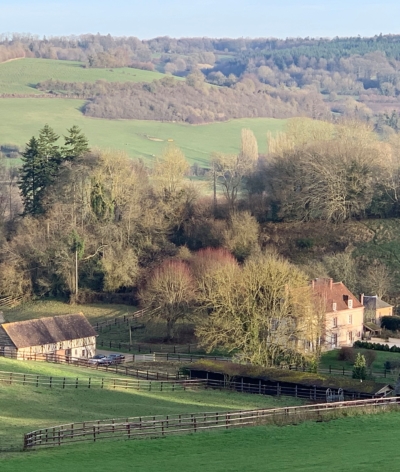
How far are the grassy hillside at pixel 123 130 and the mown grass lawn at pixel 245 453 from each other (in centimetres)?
11907

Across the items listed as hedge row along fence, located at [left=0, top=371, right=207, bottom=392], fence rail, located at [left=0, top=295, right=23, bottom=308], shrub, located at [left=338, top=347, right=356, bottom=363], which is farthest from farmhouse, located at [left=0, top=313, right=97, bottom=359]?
fence rail, located at [left=0, top=295, right=23, bottom=308]

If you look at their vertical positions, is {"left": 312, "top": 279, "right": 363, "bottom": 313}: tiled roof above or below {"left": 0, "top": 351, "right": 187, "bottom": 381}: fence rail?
above

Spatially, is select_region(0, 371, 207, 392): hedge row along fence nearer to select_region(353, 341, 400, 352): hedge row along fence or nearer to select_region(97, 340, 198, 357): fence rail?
select_region(97, 340, 198, 357): fence rail

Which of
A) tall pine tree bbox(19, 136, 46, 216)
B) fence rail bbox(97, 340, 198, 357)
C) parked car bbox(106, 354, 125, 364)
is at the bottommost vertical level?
fence rail bbox(97, 340, 198, 357)

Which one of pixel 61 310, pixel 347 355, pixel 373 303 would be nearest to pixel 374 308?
pixel 373 303

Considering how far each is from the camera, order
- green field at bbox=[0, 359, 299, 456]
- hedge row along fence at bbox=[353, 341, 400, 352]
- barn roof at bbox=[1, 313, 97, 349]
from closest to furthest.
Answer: green field at bbox=[0, 359, 299, 456]
barn roof at bbox=[1, 313, 97, 349]
hedge row along fence at bbox=[353, 341, 400, 352]

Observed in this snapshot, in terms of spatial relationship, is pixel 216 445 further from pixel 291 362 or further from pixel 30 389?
pixel 291 362

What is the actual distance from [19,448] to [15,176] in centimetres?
7403

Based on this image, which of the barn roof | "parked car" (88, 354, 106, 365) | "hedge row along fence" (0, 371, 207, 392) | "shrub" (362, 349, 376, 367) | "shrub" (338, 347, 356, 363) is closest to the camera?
"hedge row along fence" (0, 371, 207, 392)

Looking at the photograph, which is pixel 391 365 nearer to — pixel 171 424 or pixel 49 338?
pixel 49 338

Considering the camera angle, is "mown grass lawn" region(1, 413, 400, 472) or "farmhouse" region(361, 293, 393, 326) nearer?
"mown grass lawn" region(1, 413, 400, 472)

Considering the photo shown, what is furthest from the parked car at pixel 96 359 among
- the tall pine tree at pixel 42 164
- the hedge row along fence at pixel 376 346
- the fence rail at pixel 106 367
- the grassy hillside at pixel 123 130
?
the grassy hillside at pixel 123 130

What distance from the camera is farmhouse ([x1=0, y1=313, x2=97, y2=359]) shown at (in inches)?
2354

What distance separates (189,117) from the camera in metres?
194
